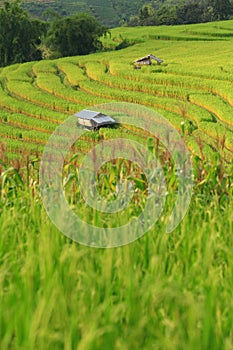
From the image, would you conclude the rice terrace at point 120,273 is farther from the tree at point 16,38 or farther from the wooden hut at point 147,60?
the tree at point 16,38

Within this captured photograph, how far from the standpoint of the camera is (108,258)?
6.28 feet

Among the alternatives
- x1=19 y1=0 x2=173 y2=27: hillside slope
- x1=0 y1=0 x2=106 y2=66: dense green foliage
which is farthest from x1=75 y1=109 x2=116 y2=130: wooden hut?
x1=19 y1=0 x2=173 y2=27: hillside slope

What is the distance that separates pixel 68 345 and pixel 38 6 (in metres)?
124

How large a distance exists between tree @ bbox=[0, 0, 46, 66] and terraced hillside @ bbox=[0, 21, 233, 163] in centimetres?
882

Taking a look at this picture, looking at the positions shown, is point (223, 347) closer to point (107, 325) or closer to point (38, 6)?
point (107, 325)

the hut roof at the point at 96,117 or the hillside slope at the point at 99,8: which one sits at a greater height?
the hillside slope at the point at 99,8

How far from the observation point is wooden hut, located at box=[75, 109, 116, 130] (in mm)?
23481

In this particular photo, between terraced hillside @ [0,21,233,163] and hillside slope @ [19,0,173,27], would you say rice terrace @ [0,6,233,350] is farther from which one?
hillside slope @ [19,0,173,27]

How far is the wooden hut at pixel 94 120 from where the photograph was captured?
924 inches

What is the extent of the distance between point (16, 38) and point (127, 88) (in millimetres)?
20337

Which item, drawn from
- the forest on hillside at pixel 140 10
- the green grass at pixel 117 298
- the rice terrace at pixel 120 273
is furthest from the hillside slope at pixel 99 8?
the green grass at pixel 117 298

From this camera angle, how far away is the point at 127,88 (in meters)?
30.6

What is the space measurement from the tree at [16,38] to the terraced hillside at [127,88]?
28.9 feet

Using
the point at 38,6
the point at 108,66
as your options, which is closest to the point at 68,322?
the point at 108,66
